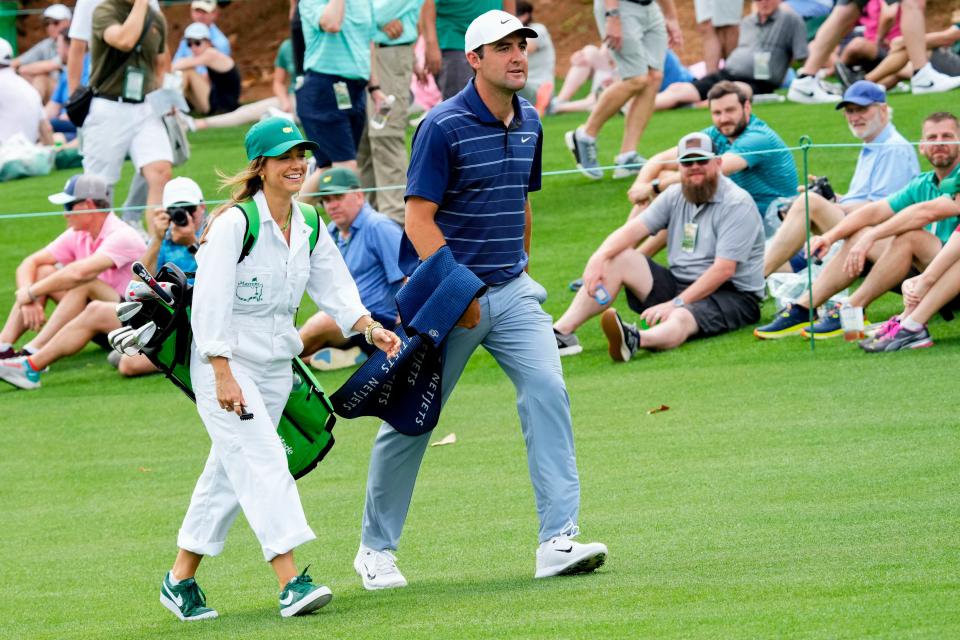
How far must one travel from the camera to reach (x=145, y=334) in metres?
5.75

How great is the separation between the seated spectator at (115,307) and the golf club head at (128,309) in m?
5.75

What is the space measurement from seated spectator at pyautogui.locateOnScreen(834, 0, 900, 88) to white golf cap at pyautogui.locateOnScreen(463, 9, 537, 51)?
11022 mm

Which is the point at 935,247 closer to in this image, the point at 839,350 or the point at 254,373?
the point at 839,350

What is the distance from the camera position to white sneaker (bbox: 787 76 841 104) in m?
16.8

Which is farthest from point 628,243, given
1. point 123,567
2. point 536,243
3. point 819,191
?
point 123,567

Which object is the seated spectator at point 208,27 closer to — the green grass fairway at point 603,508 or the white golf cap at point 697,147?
the green grass fairway at point 603,508

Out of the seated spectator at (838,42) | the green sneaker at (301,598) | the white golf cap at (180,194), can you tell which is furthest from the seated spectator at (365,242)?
the seated spectator at (838,42)

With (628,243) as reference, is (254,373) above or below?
above

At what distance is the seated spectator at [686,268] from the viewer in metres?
10.8

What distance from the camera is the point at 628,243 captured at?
11039mm

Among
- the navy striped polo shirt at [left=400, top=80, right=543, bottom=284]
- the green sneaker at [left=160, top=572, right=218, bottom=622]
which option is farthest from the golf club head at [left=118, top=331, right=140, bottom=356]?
the navy striped polo shirt at [left=400, top=80, right=543, bottom=284]

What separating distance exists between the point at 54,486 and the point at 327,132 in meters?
4.79

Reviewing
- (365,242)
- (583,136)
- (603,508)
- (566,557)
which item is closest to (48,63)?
(583,136)

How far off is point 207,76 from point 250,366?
692 inches
